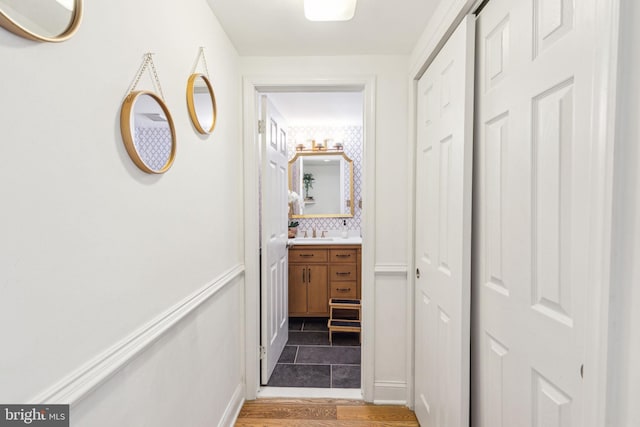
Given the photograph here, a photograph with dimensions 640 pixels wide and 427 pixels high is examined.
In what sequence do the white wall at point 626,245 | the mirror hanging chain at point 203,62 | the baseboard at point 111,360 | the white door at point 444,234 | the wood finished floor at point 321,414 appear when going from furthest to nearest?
the wood finished floor at point 321,414 < the mirror hanging chain at point 203,62 < the white door at point 444,234 < the baseboard at point 111,360 < the white wall at point 626,245

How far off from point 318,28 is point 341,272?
7.94ft

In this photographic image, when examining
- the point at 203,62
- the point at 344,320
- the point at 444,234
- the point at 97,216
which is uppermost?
the point at 203,62

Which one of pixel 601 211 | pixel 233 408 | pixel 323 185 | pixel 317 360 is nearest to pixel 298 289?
pixel 317 360

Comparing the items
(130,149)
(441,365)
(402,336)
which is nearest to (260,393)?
(402,336)

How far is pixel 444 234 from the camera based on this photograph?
60.2 inches

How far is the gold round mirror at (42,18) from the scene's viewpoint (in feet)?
1.89

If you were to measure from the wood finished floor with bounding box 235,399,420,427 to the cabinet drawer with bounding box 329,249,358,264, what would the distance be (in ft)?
5.16

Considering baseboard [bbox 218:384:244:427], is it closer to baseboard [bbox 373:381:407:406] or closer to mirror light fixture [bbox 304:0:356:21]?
→ baseboard [bbox 373:381:407:406]

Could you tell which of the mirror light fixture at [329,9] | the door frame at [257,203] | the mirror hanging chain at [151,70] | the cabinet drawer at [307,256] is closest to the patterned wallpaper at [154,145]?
the mirror hanging chain at [151,70]

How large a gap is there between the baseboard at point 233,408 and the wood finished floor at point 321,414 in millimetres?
40

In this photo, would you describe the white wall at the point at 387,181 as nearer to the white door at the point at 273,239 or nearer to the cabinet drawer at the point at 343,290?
the white door at the point at 273,239

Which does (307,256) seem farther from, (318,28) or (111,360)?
(111,360)

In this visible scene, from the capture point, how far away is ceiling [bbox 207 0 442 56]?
1.57m

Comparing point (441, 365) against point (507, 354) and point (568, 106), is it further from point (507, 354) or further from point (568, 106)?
point (568, 106)
